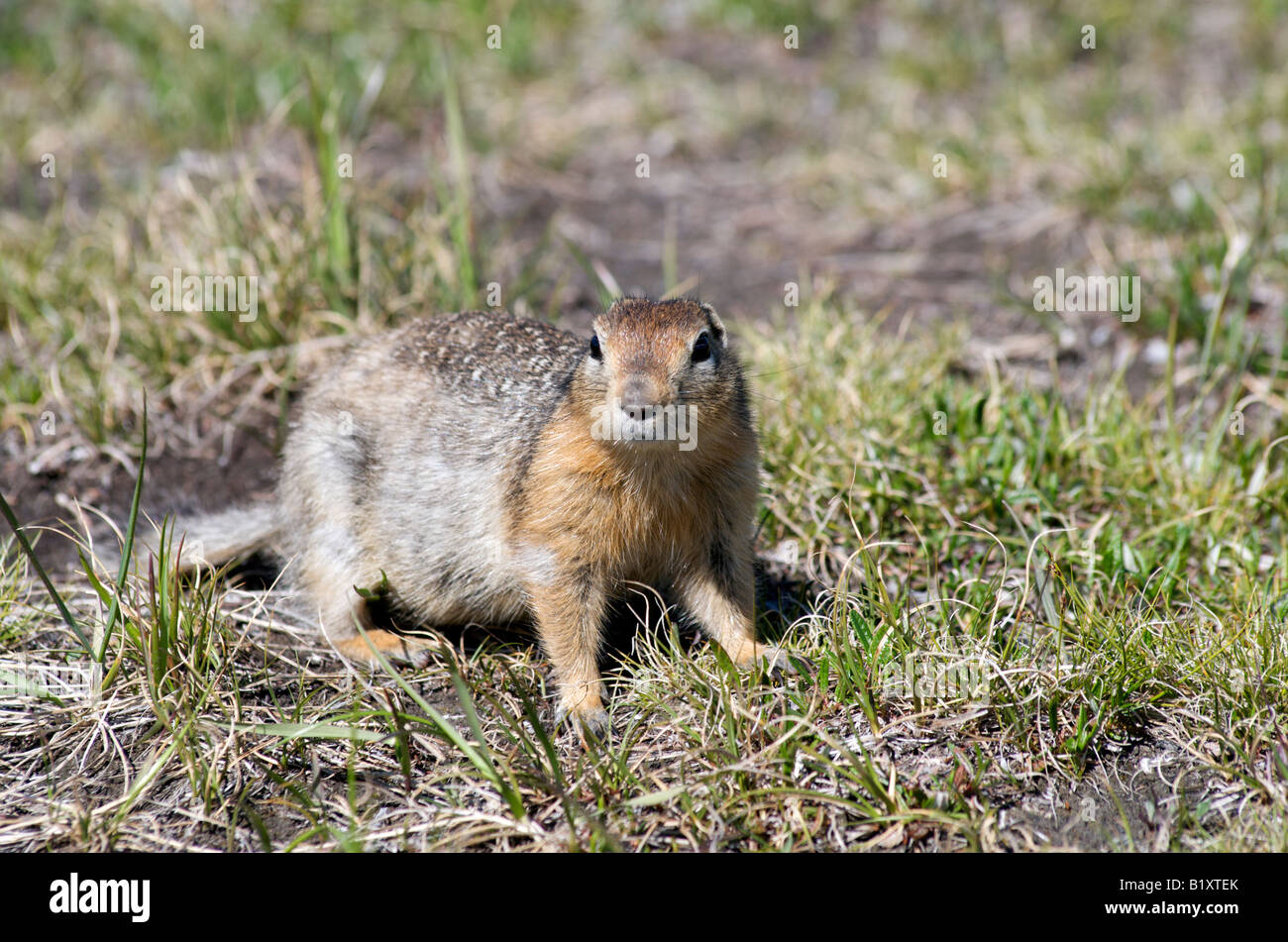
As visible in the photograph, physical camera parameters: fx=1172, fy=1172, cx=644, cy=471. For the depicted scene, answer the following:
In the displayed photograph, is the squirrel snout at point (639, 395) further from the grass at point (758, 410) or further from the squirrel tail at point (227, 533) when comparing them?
the squirrel tail at point (227, 533)

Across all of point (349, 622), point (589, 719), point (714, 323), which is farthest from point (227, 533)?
point (714, 323)

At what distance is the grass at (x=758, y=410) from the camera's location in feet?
11.7

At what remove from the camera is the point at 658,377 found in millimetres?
3609

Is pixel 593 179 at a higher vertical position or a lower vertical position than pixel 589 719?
higher

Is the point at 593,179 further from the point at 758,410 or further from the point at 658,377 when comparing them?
the point at 658,377

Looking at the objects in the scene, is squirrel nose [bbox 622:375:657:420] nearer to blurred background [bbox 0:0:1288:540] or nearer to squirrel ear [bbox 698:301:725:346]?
squirrel ear [bbox 698:301:725:346]

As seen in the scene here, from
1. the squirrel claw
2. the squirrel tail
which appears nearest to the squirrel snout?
the squirrel claw

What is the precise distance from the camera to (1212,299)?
20.4 feet

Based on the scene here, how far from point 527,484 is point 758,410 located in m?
1.73

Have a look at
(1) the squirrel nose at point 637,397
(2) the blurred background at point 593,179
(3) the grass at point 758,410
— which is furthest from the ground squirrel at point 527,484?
(2) the blurred background at point 593,179

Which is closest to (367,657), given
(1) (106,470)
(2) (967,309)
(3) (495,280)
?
(1) (106,470)

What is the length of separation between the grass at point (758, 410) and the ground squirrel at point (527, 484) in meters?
0.24

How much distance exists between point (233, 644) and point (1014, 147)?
637 cm
